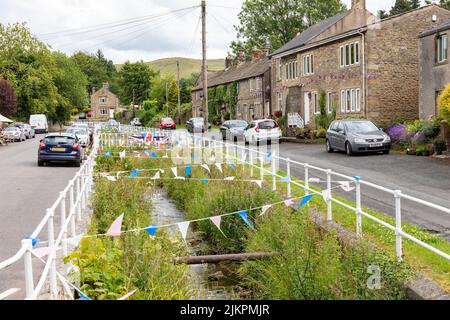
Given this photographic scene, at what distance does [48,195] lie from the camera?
16.5 metres

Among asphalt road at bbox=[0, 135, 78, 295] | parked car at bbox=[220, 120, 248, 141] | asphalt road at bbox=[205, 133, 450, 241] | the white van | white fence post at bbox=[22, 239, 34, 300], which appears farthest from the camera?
the white van

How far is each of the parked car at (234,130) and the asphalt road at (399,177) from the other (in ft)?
40.0

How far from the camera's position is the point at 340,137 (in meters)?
26.5

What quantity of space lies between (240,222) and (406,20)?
2903 cm

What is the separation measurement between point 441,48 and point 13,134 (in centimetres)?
3748

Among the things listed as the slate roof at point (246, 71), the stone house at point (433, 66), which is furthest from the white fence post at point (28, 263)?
the slate roof at point (246, 71)

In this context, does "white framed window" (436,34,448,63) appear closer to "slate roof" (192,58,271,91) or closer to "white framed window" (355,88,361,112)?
"white framed window" (355,88,361,112)

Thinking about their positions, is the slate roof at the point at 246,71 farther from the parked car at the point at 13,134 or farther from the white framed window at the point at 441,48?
the white framed window at the point at 441,48

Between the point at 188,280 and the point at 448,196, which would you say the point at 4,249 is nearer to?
the point at 188,280

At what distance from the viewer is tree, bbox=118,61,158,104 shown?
433ft

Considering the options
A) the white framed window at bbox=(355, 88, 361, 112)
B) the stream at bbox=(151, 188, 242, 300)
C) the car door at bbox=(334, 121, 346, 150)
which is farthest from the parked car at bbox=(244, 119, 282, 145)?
the stream at bbox=(151, 188, 242, 300)

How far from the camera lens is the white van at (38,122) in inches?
2825

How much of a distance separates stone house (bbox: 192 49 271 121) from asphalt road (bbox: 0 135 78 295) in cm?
3160
